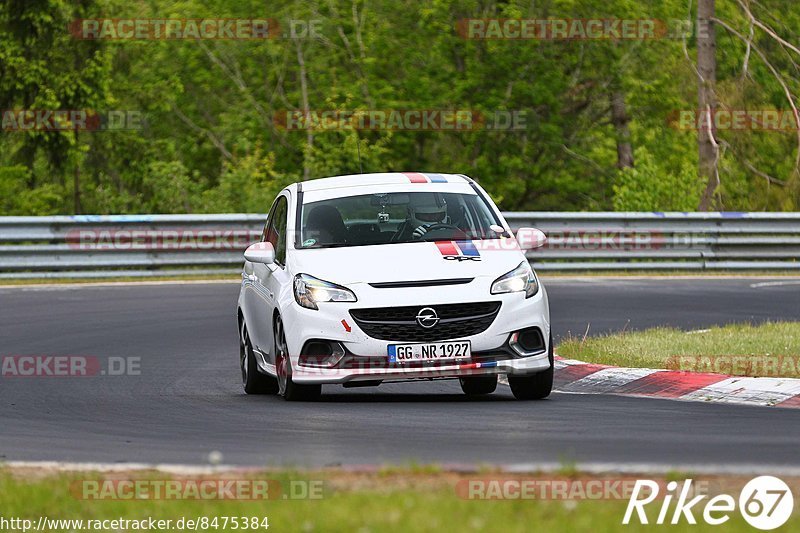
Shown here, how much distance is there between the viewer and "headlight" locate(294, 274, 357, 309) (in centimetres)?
1152

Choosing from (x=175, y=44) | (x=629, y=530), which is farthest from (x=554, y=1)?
(x=629, y=530)

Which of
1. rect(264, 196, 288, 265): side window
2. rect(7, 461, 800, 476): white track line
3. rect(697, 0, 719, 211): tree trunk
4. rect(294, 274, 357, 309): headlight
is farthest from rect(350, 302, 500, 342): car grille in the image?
rect(697, 0, 719, 211): tree trunk

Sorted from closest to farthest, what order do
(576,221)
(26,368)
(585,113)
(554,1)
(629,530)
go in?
(629,530) < (26,368) < (576,221) < (554,1) < (585,113)

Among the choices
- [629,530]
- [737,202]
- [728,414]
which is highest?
[629,530]

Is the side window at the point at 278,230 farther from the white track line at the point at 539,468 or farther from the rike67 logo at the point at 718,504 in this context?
the rike67 logo at the point at 718,504

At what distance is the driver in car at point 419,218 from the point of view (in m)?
12.4

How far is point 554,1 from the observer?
4331 cm

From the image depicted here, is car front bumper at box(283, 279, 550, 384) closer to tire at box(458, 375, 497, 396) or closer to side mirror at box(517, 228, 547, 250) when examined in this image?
side mirror at box(517, 228, 547, 250)

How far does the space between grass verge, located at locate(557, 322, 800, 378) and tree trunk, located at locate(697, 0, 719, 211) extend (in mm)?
17542

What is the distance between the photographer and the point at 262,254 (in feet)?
41.8

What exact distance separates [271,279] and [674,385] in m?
3.16

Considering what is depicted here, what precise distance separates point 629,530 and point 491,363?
5.33 m

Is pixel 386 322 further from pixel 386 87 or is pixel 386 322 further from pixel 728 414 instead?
pixel 386 87

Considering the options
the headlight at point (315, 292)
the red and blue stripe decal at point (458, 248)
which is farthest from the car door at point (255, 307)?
the red and blue stripe decal at point (458, 248)
